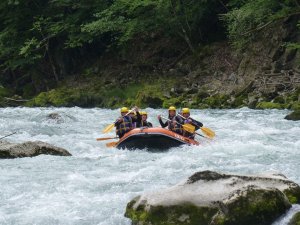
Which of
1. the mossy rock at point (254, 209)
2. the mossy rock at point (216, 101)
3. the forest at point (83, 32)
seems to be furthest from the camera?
the forest at point (83, 32)

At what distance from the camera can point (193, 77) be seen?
A: 2327 cm

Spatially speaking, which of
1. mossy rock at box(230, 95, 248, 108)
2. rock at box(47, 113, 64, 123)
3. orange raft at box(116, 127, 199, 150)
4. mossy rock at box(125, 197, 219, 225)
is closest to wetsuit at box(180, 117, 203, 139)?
orange raft at box(116, 127, 199, 150)

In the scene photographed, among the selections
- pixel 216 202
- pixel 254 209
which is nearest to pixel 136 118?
pixel 216 202

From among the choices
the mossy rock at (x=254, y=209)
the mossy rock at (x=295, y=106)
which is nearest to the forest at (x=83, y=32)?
the mossy rock at (x=295, y=106)

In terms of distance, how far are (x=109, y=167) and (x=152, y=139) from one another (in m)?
2.18

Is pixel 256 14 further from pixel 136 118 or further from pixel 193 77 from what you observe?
pixel 136 118

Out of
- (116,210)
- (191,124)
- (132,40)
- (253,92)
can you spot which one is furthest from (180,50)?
(116,210)

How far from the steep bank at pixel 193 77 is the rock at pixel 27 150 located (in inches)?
354

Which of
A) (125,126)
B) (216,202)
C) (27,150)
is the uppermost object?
(125,126)

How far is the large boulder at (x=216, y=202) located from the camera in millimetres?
5992

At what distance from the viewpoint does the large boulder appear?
5.99m

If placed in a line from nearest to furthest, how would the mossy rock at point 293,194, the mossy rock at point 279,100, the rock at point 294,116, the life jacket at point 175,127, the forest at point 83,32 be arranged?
the mossy rock at point 293,194 → the life jacket at point 175,127 → the rock at point 294,116 → the mossy rock at point 279,100 → the forest at point 83,32

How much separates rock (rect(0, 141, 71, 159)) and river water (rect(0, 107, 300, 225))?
0.93 feet

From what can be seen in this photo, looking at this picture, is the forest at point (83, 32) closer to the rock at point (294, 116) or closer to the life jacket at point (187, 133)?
the rock at point (294, 116)
